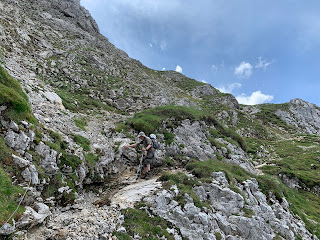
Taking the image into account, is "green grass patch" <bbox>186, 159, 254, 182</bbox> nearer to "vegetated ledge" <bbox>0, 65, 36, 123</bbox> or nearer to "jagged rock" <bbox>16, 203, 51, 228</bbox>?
"jagged rock" <bbox>16, 203, 51, 228</bbox>

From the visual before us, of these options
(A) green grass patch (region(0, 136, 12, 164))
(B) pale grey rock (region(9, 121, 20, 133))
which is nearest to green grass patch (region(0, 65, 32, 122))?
(B) pale grey rock (region(9, 121, 20, 133))

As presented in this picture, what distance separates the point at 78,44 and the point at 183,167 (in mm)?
49682

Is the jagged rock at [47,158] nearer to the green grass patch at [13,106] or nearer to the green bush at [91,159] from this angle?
the green grass patch at [13,106]

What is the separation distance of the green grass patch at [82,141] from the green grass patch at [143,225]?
21.8 feet

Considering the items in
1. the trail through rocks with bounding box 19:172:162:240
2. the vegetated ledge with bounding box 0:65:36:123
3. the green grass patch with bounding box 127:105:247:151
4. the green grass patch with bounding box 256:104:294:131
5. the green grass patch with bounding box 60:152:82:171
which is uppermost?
the green grass patch with bounding box 256:104:294:131

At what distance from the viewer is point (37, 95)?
56.2ft

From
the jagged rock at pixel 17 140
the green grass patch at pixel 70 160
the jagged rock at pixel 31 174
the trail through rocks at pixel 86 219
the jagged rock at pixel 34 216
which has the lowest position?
the trail through rocks at pixel 86 219

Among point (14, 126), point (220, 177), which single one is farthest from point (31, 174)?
point (220, 177)

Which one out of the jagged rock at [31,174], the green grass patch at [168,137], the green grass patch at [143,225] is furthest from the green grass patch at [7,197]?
the green grass patch at [168,137]

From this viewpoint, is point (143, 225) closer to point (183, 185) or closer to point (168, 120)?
point (183, 185)

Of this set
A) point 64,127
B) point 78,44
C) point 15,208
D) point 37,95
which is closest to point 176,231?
point 15,208

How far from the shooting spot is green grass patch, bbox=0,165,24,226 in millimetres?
6462

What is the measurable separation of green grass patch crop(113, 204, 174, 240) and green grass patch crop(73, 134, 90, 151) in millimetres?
6653

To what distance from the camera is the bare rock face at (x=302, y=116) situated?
100 metres
